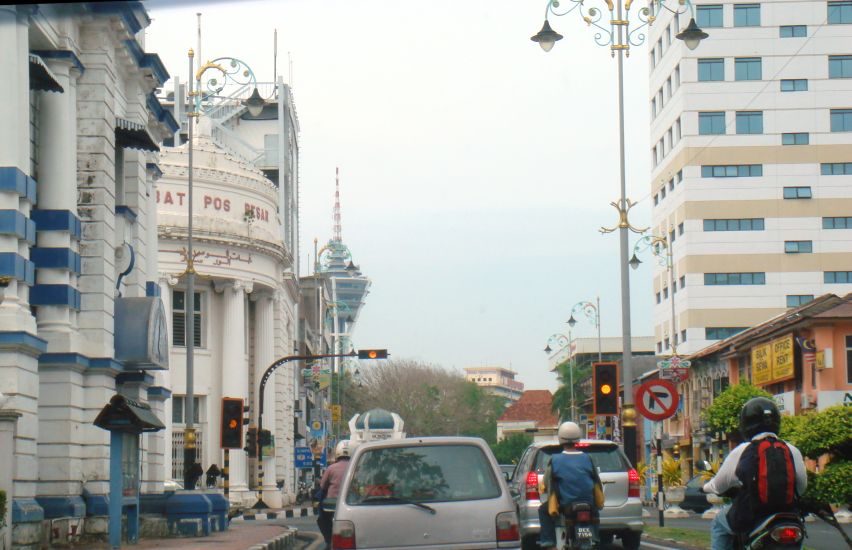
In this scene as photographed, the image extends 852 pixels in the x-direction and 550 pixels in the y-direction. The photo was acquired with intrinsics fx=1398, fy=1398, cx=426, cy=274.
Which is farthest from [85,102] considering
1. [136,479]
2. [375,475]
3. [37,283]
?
[375,475]

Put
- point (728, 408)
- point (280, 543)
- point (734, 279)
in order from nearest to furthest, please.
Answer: point (280, 543), point (728, 408), point (734, 279)

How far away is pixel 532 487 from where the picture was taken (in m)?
19.7

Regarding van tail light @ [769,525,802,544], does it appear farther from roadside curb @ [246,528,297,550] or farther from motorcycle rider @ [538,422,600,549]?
roadside curb @ [246,528,297,550]

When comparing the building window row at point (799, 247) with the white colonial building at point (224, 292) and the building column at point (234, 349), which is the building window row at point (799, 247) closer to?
the white colonial building at point (224, 292)

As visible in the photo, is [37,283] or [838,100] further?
[838,100]

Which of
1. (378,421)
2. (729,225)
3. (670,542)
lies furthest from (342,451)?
(729,225)

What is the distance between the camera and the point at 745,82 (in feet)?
260

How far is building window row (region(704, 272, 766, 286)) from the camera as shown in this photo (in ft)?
258

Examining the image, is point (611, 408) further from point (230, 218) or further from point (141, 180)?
point (230, 218)

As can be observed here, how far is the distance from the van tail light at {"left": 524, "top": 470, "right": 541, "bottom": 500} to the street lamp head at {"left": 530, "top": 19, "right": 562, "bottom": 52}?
39.4ft

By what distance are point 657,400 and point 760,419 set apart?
45.3 ft

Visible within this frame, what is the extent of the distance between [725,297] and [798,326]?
90.9 ft

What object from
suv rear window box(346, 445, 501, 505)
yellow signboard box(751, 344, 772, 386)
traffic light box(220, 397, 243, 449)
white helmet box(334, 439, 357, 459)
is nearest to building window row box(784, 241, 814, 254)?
yellow signboard box(751, 344, 772, 386)

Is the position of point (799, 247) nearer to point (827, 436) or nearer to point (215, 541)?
point (827, 436)
